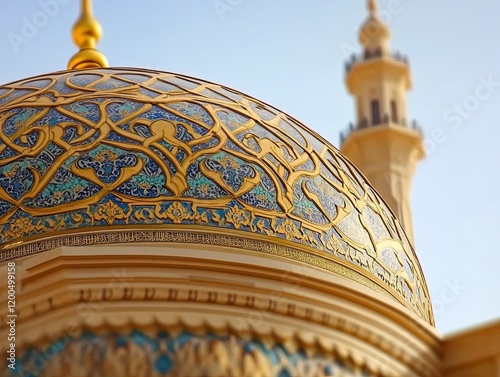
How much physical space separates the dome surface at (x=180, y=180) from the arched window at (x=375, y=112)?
13925 mm

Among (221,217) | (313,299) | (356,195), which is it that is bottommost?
(313,299)

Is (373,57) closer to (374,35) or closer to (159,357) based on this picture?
(374,35)

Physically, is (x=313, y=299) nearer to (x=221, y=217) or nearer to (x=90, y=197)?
(x=221, y=217)

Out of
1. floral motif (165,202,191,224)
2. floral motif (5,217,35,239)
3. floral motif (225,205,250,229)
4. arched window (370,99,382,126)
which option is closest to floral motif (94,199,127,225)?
floral motif (165,202,191,224)

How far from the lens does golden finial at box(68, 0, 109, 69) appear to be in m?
11.5

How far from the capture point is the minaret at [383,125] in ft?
75.1

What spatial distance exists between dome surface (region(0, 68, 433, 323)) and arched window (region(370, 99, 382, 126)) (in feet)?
45.7

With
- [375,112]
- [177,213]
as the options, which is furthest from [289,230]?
[375,112]

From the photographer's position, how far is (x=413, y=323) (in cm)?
868

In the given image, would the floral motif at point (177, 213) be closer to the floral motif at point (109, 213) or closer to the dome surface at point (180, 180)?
the dome surface at point (180, 180)

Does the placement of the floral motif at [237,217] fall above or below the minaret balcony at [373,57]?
below

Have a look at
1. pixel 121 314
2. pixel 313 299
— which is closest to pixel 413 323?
pixel 313 299

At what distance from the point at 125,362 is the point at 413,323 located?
6.54 feet

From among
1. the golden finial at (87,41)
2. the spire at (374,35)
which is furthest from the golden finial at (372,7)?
the golden finial at (87,41)
